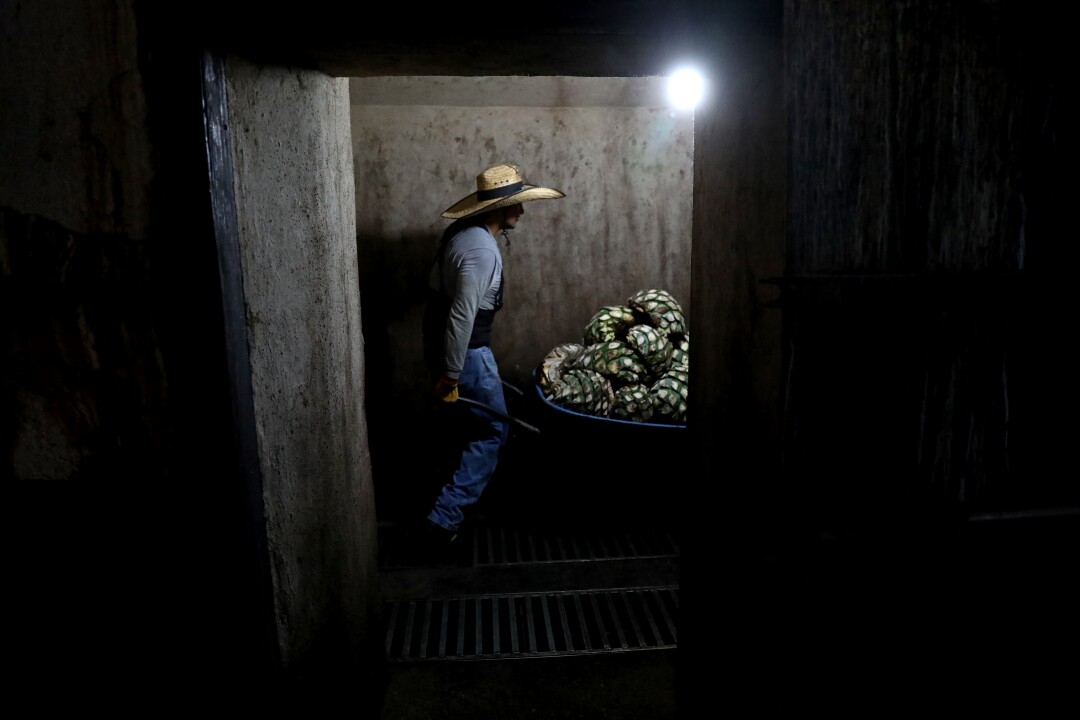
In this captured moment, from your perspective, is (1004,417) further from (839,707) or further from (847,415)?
(839,707)

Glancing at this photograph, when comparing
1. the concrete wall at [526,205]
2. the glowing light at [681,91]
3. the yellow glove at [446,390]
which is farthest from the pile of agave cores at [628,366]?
the glowing light at [681,91]

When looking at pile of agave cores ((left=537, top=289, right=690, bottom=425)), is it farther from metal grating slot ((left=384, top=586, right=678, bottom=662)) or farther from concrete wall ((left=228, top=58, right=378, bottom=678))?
concrete wall ((left=228, top=58, right=378, bottom=678))

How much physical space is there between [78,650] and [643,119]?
5.05 meters

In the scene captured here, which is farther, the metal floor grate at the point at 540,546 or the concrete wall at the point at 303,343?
the metal floor grate at the point at 540,546

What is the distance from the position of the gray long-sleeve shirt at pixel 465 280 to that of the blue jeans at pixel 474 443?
220mm

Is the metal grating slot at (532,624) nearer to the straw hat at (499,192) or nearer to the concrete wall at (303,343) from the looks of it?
the concrete wall at (303,343)

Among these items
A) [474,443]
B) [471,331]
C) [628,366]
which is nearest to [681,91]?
[628,366]

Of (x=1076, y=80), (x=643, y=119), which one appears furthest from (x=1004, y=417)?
(x=643, y=119)

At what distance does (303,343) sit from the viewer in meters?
2.03

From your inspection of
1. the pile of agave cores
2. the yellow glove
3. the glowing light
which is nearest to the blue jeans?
the yellow glove

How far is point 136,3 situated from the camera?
4.57 feet

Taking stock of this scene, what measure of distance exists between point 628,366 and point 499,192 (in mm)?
1556

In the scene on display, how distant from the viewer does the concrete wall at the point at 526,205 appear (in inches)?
199

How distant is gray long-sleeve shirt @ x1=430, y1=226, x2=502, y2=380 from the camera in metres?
4.04
